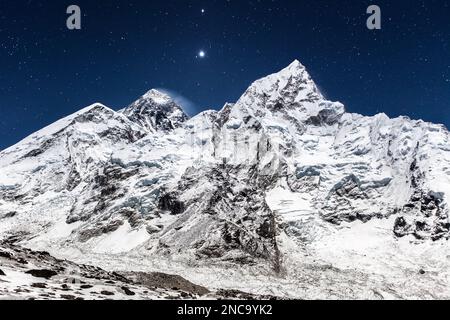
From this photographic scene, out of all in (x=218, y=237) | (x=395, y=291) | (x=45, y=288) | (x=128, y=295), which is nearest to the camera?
(x=45, y=288)

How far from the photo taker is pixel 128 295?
25.9 metres

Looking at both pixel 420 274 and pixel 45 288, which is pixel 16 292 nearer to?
pixel 45 288

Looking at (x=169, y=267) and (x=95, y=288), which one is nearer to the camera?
(x=95, y=288)

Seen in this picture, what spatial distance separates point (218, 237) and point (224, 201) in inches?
1313

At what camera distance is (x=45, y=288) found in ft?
78.1

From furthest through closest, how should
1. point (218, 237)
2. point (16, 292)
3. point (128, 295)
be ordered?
1. point (218, 237)
2. point (128, 295)
3. point (16, 292)
